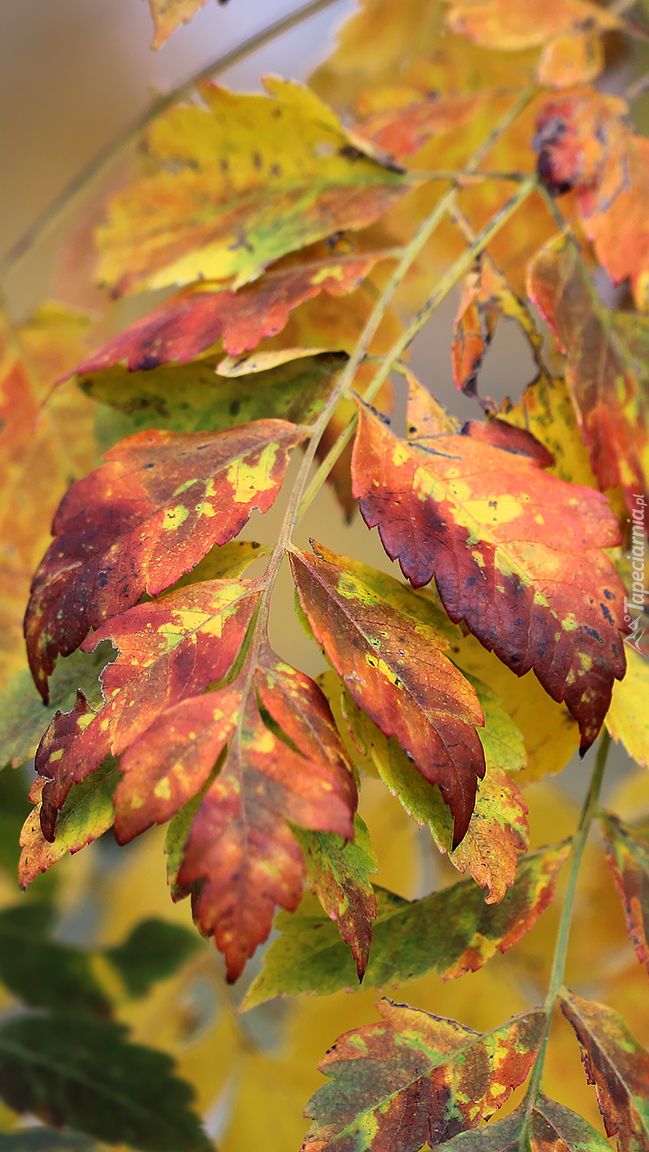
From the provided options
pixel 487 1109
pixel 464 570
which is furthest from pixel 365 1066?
pixel 464 570

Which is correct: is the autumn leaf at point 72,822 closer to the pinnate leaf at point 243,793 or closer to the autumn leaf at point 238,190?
the pinnate leaf at point 243,793

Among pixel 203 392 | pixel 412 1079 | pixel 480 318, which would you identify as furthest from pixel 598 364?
pixel 412 1079

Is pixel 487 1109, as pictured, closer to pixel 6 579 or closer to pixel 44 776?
pixel 44 776

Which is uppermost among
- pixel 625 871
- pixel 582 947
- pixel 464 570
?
pixel 464 570

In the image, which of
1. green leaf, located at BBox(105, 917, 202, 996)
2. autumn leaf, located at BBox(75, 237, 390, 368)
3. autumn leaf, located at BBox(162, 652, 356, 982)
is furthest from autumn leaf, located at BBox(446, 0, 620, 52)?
green leaf, located at BBox(105, 917, 202, 996)

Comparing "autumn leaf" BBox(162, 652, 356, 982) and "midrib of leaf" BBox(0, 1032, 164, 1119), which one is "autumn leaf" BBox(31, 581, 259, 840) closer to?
"autumn leaf" BBox(162, 652, 356, 982)

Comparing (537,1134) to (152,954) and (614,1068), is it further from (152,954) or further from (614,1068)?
(152,954)

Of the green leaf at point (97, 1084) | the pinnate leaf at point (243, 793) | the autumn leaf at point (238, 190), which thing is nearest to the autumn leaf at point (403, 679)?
the pinnate leaf at point (243, 793)
